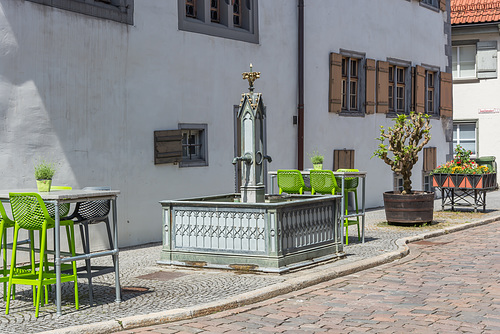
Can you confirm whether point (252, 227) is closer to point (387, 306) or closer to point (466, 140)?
point (387, 306)

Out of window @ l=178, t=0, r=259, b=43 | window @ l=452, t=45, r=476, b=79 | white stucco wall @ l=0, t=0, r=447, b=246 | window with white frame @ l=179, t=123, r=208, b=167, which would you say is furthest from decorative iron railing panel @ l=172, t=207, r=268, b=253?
window @ l=452, t=45, r=476, b=79

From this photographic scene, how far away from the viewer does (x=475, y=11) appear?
2783 cm

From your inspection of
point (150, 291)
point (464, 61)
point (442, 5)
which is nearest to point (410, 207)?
A: point (150, 291)

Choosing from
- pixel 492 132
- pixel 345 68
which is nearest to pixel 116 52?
pixel 345 68

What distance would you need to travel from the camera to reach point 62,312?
7066 millimetres

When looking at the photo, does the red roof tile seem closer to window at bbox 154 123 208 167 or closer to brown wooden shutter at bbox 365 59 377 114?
brown wooden shutter at bbox 365 59 377 114

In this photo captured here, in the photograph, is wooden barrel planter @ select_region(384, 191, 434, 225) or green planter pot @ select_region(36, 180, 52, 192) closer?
green planter pot @ select_region(36, 180, 52, 192)

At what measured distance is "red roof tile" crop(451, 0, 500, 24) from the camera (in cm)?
2723

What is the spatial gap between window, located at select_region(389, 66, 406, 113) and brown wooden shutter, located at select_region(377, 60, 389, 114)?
64cm

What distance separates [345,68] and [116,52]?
25.2ft

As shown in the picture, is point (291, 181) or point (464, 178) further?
point (464, 178)

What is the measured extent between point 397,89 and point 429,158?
277 cm

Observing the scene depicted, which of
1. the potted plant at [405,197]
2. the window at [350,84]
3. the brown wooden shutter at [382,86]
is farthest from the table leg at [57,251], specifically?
the brown wooden shutter at [382,86]

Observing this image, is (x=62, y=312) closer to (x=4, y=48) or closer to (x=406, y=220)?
(x=4, y=48)
